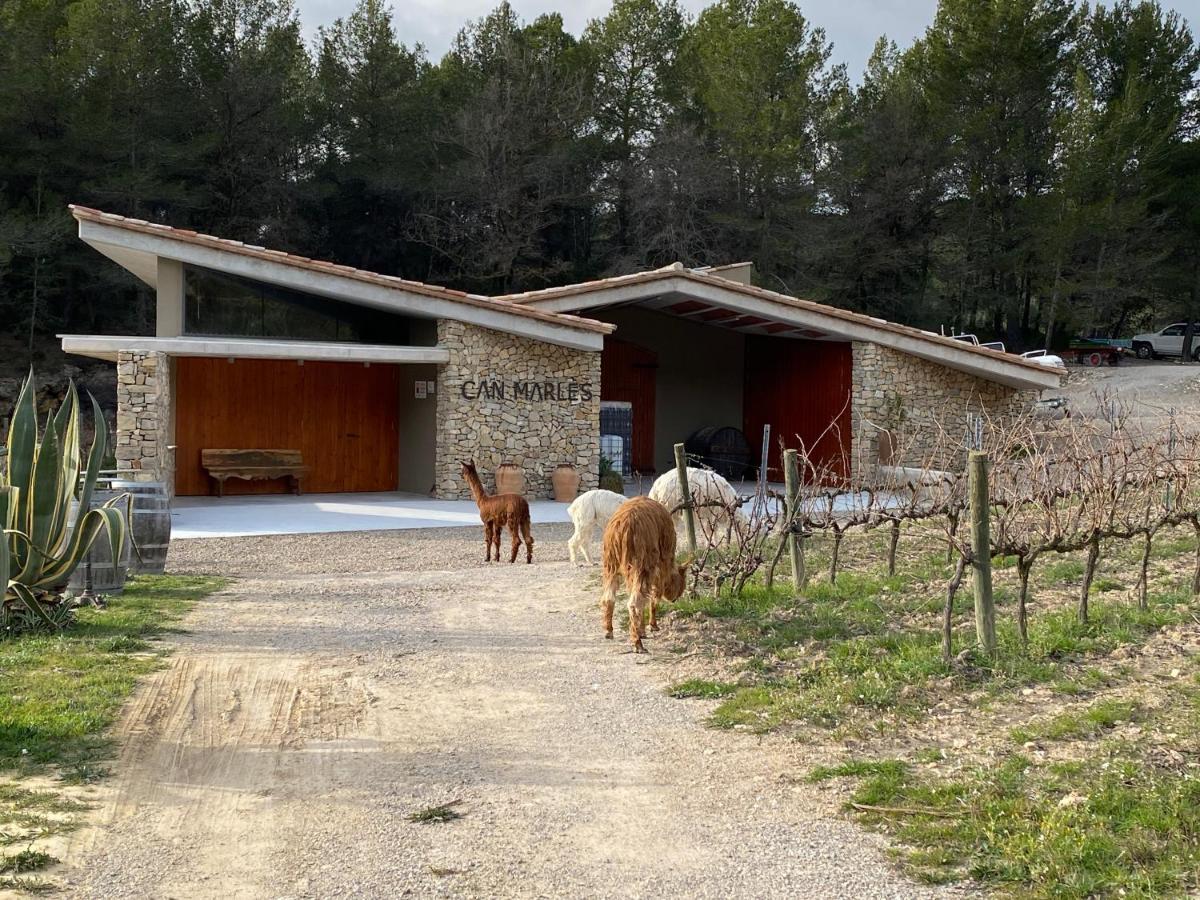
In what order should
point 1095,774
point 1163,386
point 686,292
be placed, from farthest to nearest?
point 1163,386 < point 686,292 < point 1095,774

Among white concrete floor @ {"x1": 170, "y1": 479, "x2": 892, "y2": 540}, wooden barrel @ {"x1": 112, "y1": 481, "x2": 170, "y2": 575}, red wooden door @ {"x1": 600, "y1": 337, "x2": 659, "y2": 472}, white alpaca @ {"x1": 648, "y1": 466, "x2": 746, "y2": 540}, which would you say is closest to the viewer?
white alpaca @ {"x1": 648, "y1": 466, "x2": 746, "y2": 540}

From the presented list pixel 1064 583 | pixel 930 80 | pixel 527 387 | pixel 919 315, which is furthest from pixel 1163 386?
pixel 1064 583

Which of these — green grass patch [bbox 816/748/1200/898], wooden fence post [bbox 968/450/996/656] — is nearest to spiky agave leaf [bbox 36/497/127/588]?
green grass patch [bbox 816/748/1200/898]

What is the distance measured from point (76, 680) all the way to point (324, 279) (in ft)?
35.7

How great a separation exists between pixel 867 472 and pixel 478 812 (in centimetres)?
1641

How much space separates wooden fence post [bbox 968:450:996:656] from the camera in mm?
6082

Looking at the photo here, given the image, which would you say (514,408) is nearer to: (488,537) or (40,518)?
(488,537)

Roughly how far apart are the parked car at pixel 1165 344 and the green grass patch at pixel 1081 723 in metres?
39.3

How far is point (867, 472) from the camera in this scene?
19.9 metres

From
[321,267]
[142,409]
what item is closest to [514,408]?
[321,267]

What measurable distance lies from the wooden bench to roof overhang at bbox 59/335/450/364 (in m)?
2.27

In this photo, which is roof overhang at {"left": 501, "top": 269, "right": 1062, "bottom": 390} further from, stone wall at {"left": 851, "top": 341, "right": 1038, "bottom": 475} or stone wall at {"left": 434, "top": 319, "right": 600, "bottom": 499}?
stone wall at {"left": 434, "top": 319, "right": 600, "bottom": 499}

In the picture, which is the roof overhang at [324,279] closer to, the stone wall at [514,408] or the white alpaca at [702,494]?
the stone wall at [514,408]

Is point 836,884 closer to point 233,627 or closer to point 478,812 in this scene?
point 478,812
